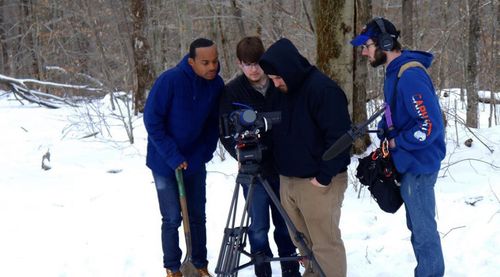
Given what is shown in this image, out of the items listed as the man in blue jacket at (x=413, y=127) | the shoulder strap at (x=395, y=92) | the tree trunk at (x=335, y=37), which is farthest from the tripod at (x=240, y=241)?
the tree trunk at (x=335, y=37)

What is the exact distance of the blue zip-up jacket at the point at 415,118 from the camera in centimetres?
261

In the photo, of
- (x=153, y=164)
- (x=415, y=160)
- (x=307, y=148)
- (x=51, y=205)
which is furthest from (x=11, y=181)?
(x=415, y=160)

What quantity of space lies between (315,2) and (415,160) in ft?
8.55

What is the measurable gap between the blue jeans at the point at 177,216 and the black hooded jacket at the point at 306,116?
2.71ft

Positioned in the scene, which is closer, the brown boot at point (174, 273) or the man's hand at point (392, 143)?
the man's hand at point (392, 143)

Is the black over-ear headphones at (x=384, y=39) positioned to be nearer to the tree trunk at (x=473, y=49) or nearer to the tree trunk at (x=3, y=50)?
the tree trunk at (x=473, y=49)

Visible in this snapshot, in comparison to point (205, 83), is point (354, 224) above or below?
below

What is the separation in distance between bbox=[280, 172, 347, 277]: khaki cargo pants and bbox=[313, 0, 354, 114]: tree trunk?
2147 millimetres

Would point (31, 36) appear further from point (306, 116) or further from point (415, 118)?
point (415, 118)

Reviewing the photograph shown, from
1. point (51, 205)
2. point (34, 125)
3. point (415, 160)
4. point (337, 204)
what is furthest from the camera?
point (34, 125)

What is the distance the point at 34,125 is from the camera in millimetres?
9828

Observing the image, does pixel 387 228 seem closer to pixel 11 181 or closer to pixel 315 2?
pixel 315 2

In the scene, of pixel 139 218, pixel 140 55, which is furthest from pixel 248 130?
pixel 140 55

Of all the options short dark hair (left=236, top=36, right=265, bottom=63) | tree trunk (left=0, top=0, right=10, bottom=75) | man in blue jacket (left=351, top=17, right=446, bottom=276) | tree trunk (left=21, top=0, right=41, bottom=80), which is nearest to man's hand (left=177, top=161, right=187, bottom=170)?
short dark hair (left=236, top=36, right=265, bottom=63)
